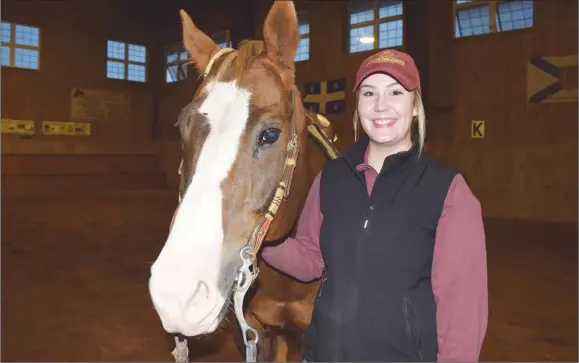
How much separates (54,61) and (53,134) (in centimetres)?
234

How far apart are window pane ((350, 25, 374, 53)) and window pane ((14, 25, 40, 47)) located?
987cm

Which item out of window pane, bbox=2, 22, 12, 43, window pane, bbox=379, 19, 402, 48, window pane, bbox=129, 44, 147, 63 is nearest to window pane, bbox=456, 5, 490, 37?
window pane, bbox=379, 19, 402, 48

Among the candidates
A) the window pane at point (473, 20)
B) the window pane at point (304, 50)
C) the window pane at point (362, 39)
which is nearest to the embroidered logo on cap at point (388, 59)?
the window pane at point (473, 20)

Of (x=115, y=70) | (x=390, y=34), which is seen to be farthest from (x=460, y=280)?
(x=115, y=70)

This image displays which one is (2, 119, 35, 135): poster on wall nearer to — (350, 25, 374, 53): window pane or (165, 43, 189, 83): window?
(165, 43, 189, 83): window

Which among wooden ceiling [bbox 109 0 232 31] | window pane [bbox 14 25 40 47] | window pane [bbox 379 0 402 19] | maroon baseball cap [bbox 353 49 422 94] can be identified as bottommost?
maroon baseball cap [bbox 353 49 422 94]

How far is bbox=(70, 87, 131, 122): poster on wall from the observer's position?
567 inches

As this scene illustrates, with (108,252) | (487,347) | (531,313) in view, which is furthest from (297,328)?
(108,252)

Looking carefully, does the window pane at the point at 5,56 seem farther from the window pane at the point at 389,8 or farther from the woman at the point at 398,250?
the woman at the point at 398,250

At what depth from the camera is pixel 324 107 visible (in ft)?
37.5

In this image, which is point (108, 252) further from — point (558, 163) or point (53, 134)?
point (53, 134)

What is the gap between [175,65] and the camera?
15172mm

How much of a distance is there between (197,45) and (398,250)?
1031mm

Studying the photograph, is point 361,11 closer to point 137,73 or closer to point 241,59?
point 137,73
